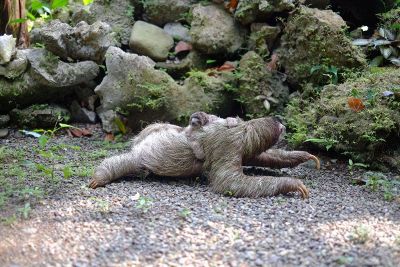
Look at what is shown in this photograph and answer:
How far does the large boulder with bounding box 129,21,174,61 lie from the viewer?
7.75 metres

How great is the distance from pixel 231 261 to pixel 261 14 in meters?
5.05

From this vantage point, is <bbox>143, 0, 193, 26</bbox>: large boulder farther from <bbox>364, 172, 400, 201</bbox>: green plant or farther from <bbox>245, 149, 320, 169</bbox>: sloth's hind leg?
<bbox>364, 172, 400, 201</bbox>: green plant

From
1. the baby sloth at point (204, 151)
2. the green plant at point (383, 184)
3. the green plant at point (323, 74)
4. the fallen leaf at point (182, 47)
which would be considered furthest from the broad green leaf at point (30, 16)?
the green plant at point (383, 184)

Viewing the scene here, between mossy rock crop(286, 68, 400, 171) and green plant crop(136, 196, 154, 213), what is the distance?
96.2 inches

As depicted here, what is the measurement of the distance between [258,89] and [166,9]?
238 cm

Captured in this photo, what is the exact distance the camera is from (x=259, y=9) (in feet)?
24.3

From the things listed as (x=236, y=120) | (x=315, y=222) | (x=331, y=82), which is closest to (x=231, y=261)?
(x=315, y=222)

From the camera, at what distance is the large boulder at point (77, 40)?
7105mm

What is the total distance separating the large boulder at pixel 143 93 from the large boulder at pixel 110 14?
4.10 ft

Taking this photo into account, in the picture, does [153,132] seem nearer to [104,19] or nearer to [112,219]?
[112,219]

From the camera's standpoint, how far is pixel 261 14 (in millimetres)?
7559

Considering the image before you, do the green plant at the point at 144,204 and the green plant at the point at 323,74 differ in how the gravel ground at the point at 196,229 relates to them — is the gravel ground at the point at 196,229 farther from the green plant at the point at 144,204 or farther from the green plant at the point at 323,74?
the green plant at the point at 323,74

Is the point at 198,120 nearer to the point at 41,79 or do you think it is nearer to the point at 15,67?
the point at 41,79

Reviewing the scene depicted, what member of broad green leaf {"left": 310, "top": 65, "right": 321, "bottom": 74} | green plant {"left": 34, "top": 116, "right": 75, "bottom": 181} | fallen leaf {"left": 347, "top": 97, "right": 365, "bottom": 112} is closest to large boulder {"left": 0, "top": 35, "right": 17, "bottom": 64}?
green plant {"left": 34, "top": 116, "right": 75, "bottom": 181}
